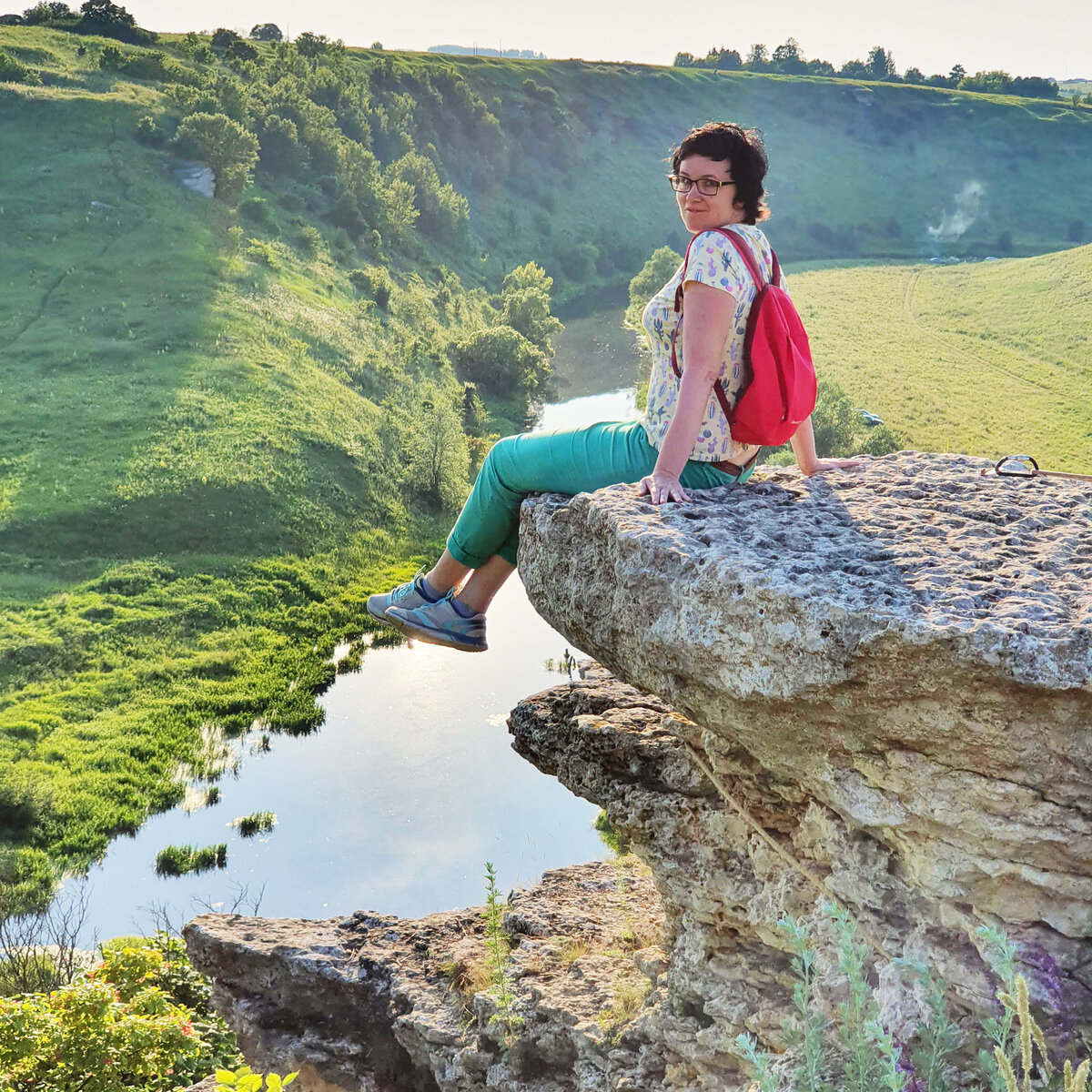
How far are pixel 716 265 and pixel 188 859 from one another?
20304mm

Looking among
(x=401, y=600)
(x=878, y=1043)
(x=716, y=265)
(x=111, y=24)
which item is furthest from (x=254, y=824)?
(x=111, y=24)

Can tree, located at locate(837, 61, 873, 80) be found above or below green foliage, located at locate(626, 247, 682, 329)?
above

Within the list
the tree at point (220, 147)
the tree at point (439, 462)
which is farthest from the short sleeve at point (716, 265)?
the tree at point (220, 147)

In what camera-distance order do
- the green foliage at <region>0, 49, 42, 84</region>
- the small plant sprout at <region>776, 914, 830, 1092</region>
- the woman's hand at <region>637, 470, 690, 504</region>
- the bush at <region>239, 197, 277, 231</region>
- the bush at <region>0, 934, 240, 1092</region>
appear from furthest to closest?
1. the green foliage at <region>0, 49, 42, 84</region>
2. the bush at <region>239, 197, 277, 231</region>
3. the bush at <region>0, 934, 240, 1092</region>
4. the woman's hand at <region>637, 470, 690, 504</region>
5. the small plant sprout at <region>776, 914, 830, 1092</region>

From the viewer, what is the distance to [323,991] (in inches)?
332

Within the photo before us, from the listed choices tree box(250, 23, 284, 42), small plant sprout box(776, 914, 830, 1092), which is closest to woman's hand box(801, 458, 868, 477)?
small plant sprout box(776, 914, 830, 1092)

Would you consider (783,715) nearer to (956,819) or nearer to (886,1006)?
(956,819)

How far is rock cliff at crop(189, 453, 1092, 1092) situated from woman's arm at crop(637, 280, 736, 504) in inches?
8.1

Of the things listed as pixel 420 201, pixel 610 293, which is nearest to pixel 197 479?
pixel 420 201

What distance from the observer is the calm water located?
21828mm

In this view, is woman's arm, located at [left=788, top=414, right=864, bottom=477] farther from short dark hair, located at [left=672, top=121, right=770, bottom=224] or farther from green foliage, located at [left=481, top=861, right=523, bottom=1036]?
green foliage, located at [left=481, top=861, right=523, bottom=1036]

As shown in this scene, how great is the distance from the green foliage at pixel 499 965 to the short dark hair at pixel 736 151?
437cm

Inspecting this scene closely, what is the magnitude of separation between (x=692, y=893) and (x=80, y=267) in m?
49.8

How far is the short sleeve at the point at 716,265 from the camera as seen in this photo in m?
5.18
